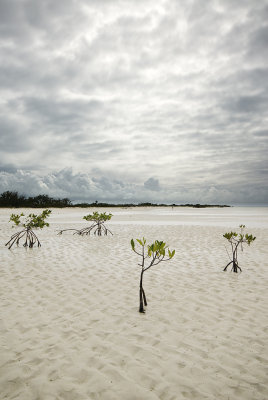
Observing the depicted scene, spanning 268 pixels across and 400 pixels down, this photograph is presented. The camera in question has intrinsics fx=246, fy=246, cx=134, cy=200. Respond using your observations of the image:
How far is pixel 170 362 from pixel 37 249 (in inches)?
412

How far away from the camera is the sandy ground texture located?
3408 mm

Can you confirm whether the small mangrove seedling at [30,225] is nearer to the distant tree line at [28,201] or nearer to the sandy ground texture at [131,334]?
the sandy ground texture at [131,334]

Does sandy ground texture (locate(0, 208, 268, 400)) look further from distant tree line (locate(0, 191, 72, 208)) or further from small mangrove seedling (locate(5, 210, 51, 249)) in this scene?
distant tree line (locate(0, 191, 72, 208))

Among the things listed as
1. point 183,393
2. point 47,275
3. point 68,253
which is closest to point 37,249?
point 68,253

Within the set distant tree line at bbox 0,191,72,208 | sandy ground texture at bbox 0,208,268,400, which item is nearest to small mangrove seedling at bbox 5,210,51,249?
sandy ground texture at bbox 0,208,268,400

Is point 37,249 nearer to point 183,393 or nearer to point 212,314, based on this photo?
point 212,314

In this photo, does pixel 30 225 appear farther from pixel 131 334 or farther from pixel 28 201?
pixel 28 201

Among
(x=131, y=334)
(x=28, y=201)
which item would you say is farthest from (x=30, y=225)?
(x=28, y=201)

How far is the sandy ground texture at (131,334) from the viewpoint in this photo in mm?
3408

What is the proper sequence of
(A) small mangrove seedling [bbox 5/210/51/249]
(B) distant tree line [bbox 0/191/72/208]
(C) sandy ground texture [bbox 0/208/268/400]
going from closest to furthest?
(C) sandy ground texture [bbox 0/208/268/400] < (A) small mangrove seedling [bbox 5/210/51/249] < (B) distant tree line [bbox 0/191/72/208]

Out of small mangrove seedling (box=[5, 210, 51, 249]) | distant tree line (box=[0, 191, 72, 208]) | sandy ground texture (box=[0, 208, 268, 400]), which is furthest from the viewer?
distant tree line (box=[0, 191, 72, 208])

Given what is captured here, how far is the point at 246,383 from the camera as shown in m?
3.47

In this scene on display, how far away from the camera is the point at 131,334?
4711mm

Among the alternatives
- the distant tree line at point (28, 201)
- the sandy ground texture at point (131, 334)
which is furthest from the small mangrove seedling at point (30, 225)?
the distant tree line at point (28, 201)
